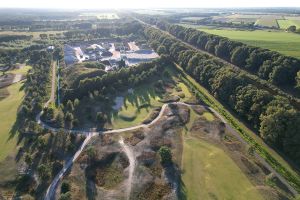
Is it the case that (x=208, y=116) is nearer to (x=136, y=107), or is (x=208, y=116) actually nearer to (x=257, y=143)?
(x=257, y=143)

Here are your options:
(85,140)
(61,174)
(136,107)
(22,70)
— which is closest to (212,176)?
(61,174)

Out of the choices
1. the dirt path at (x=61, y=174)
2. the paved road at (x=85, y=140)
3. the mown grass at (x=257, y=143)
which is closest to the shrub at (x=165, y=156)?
the paved road at (x=85, y=140)

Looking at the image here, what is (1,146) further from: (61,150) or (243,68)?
(243,68)

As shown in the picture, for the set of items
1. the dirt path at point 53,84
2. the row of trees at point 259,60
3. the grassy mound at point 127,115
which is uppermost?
the row of trees at point 259,60

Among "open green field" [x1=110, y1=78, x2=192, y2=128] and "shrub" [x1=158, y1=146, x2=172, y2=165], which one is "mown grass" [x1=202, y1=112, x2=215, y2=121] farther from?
"shrub" [x1=158, y1=146, x2=172, y2=165]

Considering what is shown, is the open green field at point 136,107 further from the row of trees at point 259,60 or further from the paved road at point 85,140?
the row of trees at point 259,60
